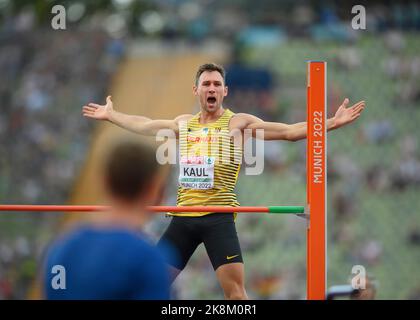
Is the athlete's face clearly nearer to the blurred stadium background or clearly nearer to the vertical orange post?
the vertical orange post

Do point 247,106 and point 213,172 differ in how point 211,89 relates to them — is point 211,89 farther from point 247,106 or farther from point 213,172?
point 247,106

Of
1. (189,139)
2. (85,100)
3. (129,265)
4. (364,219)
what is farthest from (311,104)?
(85,100)

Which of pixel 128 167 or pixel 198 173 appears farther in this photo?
pixel 198 173

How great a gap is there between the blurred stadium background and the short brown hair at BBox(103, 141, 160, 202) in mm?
11068

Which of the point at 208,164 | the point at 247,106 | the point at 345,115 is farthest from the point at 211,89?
the point at 247,106

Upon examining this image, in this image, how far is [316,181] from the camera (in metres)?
6.28

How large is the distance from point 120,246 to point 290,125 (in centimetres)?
364

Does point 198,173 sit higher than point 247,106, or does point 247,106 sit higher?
point 247,106

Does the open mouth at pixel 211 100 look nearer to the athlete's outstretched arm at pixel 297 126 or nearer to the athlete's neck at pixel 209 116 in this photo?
the athlete's neck at pixel 209 116

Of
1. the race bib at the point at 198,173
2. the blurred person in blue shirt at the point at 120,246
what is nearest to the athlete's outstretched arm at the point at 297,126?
the race bib at the point at 198,173

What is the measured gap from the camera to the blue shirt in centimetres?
314

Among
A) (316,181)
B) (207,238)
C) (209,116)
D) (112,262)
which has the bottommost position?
(112,262)

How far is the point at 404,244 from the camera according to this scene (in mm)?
16031

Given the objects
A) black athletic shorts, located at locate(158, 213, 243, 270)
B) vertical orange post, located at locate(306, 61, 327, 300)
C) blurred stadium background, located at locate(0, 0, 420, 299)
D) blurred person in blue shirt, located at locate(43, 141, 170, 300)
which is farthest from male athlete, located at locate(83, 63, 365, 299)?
blurred stadium background, located at locate(0, 0, 420, 299)
